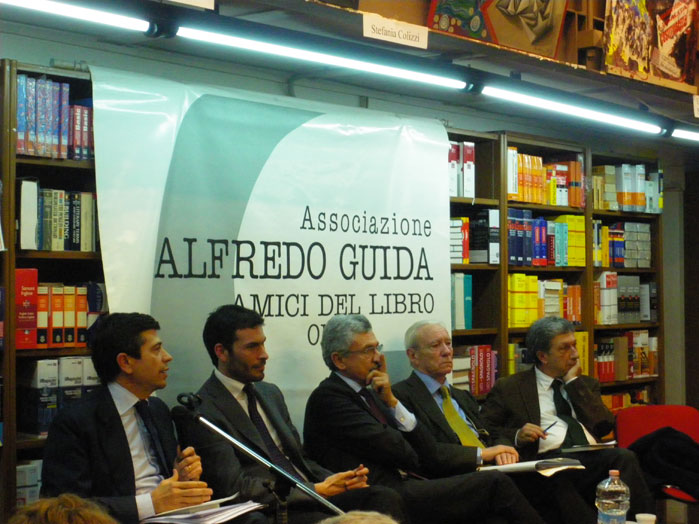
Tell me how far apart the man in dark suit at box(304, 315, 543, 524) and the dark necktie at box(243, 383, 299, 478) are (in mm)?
358

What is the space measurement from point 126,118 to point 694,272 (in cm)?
538

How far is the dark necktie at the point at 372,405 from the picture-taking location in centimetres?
425

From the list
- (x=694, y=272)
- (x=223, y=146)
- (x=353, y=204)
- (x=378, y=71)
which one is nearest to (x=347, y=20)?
(x=378, y=71)

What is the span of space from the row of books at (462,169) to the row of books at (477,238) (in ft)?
0.54

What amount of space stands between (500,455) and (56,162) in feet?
8.02

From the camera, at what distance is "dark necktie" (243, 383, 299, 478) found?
3748 mm

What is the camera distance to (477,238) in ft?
18.6

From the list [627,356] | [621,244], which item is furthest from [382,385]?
[621,244]

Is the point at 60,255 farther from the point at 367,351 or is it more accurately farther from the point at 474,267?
the point at 474,267

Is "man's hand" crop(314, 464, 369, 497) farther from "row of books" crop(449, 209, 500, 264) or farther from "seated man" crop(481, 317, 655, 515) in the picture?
"row of books" crop(449, 209, 500, 264)

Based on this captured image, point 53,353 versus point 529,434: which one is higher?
point 53,353

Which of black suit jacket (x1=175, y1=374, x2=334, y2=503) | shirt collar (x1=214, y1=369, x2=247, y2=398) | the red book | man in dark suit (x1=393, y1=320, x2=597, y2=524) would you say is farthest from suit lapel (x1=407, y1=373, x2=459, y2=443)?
the red book

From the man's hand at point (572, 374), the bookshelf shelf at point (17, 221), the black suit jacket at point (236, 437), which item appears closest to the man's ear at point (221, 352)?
the black suit jacket at point (236, 437)

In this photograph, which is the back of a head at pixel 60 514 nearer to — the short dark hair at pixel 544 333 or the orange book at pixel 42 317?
the orange book at pixel 42 317
